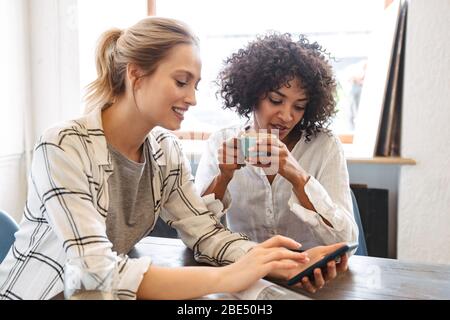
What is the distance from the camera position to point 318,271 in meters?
0.91

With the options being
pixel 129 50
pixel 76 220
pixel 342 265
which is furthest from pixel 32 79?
pixel 342 265

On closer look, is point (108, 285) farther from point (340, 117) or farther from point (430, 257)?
point (340, 117)

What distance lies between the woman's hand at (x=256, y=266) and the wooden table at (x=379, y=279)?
72mm

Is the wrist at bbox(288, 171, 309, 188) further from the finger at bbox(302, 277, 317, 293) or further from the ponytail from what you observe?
the ponytail

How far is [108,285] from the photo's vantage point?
2.50 ft

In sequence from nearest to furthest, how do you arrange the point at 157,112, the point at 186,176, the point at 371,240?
Result: the point at 157,112, the point at 186,176, the point at 371,240

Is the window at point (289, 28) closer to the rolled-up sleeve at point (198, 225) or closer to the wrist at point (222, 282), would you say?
the rolled-up sleeve at point (198, 225)

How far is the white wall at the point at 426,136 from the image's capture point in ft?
6.44

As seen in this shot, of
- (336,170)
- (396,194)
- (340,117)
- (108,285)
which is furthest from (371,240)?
(108,285)

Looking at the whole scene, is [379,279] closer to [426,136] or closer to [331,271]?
[331,271]

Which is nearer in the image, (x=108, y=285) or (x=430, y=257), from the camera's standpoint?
(x=108, y=285)

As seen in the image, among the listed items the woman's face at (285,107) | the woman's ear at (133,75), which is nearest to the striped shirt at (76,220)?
the woman's ear at (133,75)

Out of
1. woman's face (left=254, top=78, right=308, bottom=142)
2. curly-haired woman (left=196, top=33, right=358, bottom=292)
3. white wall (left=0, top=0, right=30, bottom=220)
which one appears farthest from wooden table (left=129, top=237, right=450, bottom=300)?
white wall (left=0, top=0, right=30, bottom=220)

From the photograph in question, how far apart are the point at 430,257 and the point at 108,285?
1712 mm
